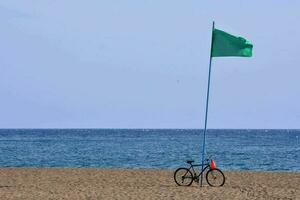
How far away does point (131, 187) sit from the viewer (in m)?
25.7

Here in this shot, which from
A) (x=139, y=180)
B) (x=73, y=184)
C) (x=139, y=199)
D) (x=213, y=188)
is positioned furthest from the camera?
(x=139, y=180)

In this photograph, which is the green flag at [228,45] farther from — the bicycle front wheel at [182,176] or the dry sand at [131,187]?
the dry sand at [131,187]

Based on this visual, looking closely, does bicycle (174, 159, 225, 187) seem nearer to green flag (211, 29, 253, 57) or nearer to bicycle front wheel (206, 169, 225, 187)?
bicycle front wheel (206, 169, 225, 187)

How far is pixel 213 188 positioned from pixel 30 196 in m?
6.53

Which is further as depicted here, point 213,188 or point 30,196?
point 213,188

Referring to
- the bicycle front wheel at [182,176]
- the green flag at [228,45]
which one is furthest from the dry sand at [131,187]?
the green flag at [228,45]

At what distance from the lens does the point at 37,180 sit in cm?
2931

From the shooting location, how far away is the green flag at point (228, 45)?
24141 mm

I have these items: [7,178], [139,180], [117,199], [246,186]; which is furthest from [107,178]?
[117,199]

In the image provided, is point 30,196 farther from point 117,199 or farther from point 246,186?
point 246,186

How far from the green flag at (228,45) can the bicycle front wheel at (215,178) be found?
4398 millimetres

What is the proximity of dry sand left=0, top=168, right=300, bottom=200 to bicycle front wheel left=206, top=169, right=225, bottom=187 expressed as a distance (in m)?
0.35

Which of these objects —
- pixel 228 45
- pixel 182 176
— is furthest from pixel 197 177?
pixel 228 45

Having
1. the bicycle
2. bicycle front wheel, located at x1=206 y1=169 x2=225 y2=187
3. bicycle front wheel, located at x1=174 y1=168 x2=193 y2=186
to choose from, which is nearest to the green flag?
the bicycle
